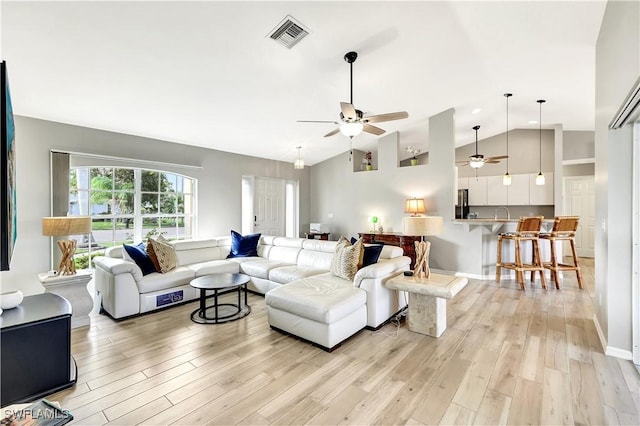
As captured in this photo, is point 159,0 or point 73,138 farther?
point 73,138

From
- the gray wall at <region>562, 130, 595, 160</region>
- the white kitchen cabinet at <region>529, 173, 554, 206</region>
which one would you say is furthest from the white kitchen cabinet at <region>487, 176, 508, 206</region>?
the gray wall at <region>562, 130, 595, 160</region>

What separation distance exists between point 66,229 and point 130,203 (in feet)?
5.20

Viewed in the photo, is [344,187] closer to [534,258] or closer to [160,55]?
[534,258]

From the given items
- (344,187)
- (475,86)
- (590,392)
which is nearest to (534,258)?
(475,86)

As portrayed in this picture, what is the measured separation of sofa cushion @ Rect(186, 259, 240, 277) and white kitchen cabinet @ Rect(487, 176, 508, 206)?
6124mm

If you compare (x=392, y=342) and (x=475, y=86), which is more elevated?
(x=475, y=86)

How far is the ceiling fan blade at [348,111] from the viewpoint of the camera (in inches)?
113

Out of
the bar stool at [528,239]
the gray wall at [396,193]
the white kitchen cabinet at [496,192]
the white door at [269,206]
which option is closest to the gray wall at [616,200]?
the bar stool at [528,239]

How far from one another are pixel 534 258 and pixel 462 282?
2.86 meters

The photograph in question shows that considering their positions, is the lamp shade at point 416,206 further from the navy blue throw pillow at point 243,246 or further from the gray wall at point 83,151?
the gray wall at point 83,151

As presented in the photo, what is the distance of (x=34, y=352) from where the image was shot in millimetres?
1984

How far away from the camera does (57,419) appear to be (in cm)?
113

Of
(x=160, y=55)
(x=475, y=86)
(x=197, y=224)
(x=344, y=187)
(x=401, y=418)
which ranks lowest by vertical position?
(x=401, y=418)

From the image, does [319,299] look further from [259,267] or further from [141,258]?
[141,258]
